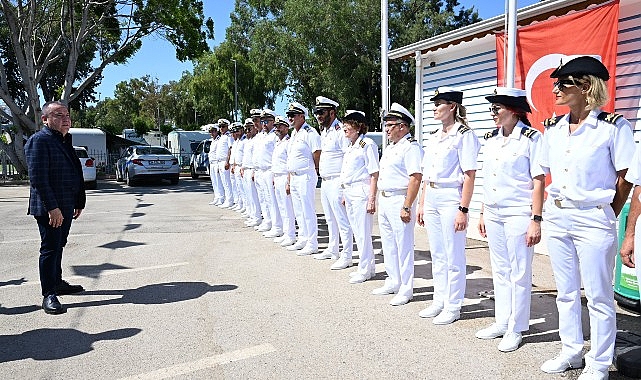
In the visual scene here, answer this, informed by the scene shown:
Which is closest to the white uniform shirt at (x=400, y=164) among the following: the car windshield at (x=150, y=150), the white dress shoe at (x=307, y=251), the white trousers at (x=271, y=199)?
the white dress shoe at (x=307, y=251)

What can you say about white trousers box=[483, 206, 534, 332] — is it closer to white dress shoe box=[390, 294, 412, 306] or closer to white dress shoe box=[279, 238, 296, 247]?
white dress shoe box=[390, 294, 412, 306]

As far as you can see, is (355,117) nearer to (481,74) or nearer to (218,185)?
(481,74)

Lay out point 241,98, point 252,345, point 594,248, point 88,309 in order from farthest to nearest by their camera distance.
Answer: point 241,98
point 88,309
point 252,345
point 594,248

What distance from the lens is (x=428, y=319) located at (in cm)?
500

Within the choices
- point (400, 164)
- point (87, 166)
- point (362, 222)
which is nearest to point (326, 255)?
point (362, 222)

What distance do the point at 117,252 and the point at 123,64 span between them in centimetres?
1823

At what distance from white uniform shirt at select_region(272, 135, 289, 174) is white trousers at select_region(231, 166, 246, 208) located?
9.27 feet

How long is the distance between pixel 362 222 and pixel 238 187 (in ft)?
21.7

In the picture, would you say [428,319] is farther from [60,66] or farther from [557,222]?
[60,66]

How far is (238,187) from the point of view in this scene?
12469 millimetres

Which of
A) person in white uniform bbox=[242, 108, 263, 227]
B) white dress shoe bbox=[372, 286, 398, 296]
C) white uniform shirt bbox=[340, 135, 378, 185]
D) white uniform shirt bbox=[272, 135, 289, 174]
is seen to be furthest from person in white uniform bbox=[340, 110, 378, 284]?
person in white uniform bbox=[242, 108, 263, 227]

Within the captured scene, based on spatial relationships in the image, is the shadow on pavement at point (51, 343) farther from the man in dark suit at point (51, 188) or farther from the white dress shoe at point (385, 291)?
the white dress shoe at point (385, 291)

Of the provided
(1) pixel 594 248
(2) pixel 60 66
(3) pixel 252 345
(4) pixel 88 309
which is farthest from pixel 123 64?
(1) pixel 594 248

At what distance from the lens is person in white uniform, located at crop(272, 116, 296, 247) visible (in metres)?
8.75
